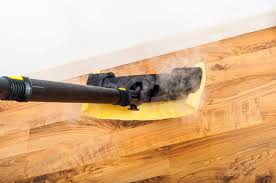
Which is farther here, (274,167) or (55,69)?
(55,69)

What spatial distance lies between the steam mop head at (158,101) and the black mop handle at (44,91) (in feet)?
0.62

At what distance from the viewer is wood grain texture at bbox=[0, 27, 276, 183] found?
0.88 metres

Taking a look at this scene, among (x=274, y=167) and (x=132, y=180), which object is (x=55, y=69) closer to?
(x=132, y=180)

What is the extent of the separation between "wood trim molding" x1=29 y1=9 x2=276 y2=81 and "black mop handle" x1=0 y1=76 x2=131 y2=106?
323 mm

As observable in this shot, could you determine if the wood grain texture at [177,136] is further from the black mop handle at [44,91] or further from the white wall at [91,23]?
the black mop handle at [44,91]

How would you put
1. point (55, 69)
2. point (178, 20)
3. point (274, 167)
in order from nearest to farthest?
point (274, 167), point (178, 20), point (55, 69)

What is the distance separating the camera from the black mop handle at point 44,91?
483mm

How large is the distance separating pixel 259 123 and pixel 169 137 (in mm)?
272

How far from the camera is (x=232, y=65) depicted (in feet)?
3.29

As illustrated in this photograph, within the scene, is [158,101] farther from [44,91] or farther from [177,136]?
[44,91]

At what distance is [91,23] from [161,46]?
0.25 meters

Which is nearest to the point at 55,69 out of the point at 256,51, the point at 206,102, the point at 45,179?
the point at 45,179

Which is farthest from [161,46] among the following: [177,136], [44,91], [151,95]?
[44,91]

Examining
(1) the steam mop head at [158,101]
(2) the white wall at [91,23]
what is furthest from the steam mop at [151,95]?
(2) the white wall at [91,23]
